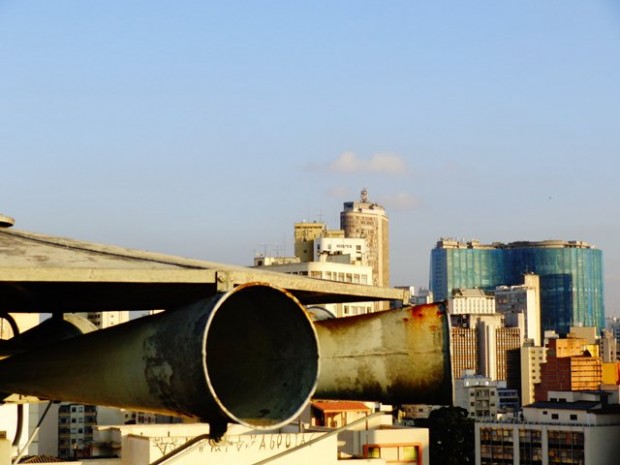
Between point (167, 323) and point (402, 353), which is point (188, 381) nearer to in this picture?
point (167, 323)

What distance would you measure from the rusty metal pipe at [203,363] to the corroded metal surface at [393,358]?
107 centimetres

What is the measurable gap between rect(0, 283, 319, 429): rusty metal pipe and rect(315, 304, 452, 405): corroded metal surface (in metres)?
1.07

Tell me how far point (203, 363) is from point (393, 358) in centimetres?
222

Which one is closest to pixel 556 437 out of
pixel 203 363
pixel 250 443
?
pixel 250 443

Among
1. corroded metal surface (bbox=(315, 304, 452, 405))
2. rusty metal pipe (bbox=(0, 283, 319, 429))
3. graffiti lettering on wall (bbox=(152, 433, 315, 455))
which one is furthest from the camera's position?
graffiti lettering on wall (bbox=(152, 433, 315, 455))

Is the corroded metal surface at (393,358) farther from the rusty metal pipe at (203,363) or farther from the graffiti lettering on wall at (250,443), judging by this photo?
the graffiti lettering on wall at (250,443)

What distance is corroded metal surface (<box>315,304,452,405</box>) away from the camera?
7.70 metres

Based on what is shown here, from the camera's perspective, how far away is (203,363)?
5.73 metres

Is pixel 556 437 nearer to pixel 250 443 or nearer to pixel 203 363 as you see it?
pixel 250 443

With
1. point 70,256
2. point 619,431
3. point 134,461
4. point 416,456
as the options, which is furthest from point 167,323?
point 619,431

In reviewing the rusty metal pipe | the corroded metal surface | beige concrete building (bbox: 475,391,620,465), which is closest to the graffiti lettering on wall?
the corroded metal surface

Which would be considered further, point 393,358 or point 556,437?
point 556,437

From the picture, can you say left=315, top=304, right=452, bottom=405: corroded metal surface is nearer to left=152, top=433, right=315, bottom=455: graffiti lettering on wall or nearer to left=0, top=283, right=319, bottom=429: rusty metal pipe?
left=0, top=283, right=319, bottom=429: rusty metal pipe

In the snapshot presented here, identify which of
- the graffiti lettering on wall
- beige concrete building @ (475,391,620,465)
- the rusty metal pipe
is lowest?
beige concrete building @ (475,391,620,465)
